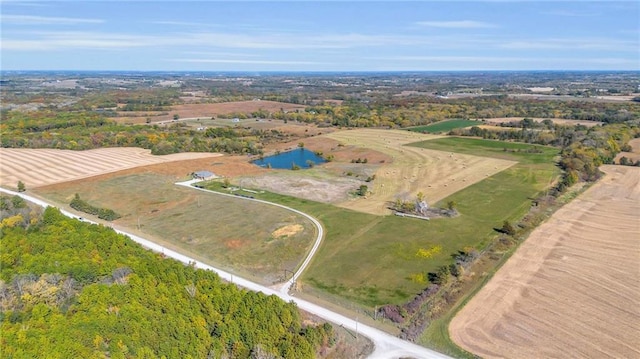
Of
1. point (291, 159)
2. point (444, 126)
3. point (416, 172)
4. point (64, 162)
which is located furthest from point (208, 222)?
point (444, 126)

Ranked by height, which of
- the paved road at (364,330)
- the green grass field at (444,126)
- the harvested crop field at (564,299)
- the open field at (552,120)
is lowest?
the paved road at (364,330)

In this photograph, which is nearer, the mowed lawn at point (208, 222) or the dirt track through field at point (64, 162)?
the mowed lawn at point (208, 222)

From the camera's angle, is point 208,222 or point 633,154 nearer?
point 208,222

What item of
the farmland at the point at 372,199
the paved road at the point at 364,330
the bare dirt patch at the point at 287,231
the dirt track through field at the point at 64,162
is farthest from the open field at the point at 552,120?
the paved road at the point at 364,330

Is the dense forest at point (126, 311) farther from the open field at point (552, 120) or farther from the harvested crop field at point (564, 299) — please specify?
the open field at point (552, 120)

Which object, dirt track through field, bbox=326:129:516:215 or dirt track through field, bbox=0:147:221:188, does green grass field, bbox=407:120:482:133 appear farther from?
dirt track through field, bbox=0:147:221:188

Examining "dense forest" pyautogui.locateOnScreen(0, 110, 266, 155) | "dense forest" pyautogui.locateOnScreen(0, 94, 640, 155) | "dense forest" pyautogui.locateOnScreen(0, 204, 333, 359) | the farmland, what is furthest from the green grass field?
"dense forest" pyautogui.locateOnScreen(0, 204, 333, 359)

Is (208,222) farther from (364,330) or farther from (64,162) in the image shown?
(64,162)
